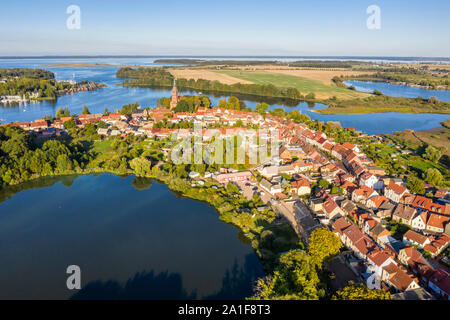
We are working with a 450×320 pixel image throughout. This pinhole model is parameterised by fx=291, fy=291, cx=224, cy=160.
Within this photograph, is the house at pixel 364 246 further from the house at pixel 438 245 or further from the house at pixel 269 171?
the house at pixel 269 171

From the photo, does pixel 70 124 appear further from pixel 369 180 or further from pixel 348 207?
pixel 369 180

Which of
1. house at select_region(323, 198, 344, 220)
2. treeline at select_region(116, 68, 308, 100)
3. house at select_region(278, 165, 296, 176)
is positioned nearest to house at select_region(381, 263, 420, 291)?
house at select_region(323, 198, 344, 220)

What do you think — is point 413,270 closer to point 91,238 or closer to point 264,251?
point 264,251

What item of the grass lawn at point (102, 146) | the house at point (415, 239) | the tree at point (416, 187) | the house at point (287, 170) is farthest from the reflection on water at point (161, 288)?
the grass lawn at point (102, 146)

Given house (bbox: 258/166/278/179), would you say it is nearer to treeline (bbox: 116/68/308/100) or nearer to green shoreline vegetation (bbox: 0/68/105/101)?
treeline (bbox: 116/68/308/100)

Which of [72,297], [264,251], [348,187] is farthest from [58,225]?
[348,187]
